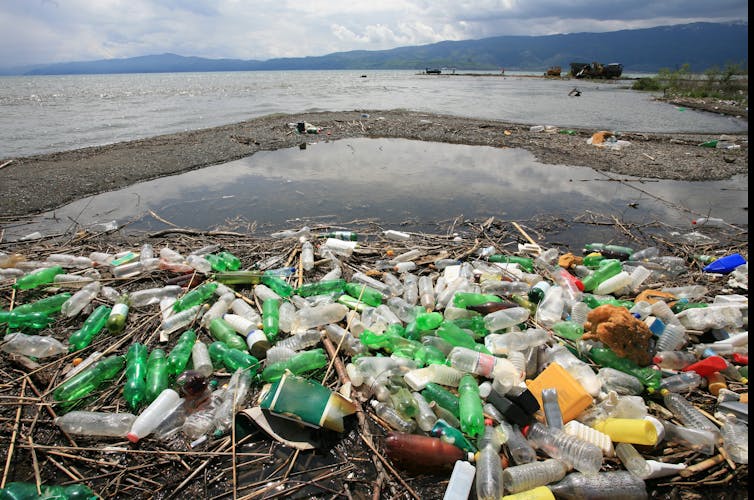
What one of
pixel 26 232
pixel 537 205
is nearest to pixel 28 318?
pixel 26 232

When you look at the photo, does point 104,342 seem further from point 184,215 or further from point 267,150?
point 267,150

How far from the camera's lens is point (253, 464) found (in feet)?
6.23

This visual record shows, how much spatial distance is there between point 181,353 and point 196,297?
29.4 inches

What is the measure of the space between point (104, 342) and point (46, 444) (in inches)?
36.4

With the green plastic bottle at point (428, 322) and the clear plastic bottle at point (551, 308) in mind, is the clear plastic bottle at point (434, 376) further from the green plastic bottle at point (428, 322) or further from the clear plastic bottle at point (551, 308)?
the clear plastic bottle at point (551, 308)

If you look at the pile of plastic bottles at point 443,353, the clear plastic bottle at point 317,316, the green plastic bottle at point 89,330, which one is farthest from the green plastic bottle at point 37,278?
the clear plastic bottle at point 317,316

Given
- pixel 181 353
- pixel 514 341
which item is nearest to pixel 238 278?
pixel 181 353

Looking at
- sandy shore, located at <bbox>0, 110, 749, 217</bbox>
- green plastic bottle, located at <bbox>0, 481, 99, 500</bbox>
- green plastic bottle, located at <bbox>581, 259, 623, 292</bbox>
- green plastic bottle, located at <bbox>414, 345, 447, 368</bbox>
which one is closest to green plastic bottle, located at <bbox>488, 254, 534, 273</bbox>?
green plastic bottle, located at <bbox>581, 259, 623, 292</bbox>

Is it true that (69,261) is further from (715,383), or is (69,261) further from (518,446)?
(715,383)

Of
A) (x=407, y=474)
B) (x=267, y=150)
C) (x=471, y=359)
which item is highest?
(x=267, y=150)

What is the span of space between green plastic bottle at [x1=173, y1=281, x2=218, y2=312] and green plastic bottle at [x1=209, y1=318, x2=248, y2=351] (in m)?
0.39

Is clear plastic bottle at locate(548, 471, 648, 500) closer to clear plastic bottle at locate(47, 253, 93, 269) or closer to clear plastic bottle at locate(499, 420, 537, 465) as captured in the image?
clear plastic bottle at locate(499, 420, 537, 465)

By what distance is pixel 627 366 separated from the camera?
2.44 m

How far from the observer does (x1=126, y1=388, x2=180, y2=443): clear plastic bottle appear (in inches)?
78.8
